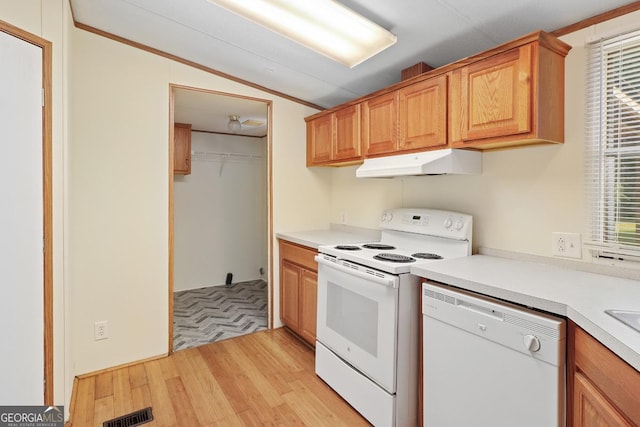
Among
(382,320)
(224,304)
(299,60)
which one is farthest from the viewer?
(224,304)

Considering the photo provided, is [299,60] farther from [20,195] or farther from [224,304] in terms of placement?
[224,304]

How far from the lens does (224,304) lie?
3773 mm

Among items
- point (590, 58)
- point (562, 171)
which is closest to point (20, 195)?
point (562, 171)

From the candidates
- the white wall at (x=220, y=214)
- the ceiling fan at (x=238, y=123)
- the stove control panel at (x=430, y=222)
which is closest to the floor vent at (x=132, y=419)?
the stove control panel at (x=430, y=222)

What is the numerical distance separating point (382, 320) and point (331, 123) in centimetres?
175

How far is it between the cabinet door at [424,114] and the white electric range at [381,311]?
48 centimetres

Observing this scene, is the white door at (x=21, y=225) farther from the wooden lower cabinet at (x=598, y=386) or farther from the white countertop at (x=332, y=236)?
the wooden lower cabinet at (x=598, y=386)

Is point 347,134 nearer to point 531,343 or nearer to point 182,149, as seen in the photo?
point 531,343

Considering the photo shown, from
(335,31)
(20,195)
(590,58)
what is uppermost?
(335,31)

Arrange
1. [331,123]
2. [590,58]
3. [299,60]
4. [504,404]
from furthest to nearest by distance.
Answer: [331,123]
[299,60]
[590,58]
[504,404]

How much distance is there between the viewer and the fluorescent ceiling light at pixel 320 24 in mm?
1720

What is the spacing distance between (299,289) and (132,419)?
136cm

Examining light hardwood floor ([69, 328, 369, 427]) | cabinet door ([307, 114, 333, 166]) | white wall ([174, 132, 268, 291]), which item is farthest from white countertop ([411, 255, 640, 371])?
white wall ([174, 132, 268, 291])

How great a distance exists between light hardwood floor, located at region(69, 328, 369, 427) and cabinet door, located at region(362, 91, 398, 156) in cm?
164
